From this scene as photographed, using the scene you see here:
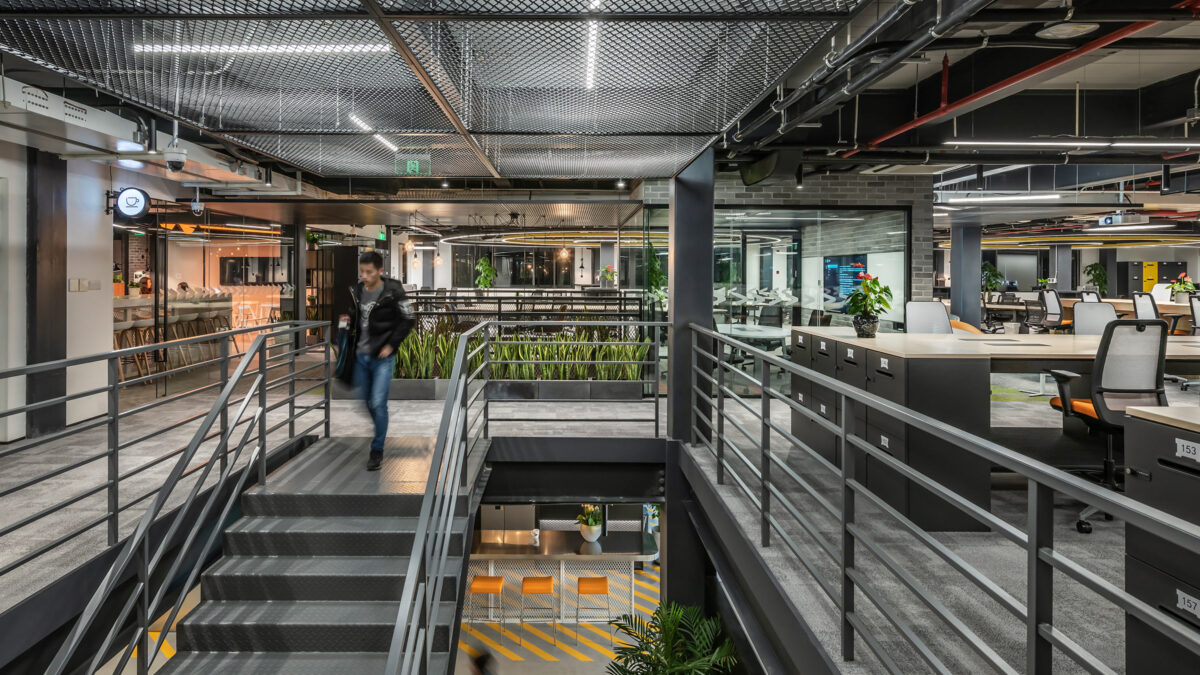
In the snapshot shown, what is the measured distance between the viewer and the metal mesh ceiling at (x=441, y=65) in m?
2.51

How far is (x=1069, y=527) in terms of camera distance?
344 centimetres

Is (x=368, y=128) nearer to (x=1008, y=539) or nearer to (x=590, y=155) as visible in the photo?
(x=590, y=155)

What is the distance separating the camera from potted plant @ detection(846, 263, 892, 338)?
4223mm

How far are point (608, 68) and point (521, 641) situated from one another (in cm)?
779

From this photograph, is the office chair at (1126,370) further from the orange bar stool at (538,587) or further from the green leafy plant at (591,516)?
the green leafy plant at (591,516)

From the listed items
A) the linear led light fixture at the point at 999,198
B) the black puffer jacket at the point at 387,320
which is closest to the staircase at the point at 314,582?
the black puffer jacket at the point at 387,320

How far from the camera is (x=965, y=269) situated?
14.0 m

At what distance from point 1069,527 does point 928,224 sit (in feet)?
17.2

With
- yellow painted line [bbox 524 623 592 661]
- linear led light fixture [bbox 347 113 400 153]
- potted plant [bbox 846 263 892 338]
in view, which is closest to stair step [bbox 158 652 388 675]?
linear led light fixture [bbox 347 113 400 153]

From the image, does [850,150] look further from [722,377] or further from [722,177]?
[722,377]

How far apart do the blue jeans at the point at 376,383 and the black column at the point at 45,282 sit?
318 cm

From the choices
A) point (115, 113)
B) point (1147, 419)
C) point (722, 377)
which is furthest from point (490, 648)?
point (1147, 419)

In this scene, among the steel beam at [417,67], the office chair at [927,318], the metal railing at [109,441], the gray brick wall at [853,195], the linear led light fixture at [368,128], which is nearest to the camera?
the steel beam at [417,67]

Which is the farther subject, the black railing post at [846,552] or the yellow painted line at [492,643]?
the yellow painted line at [492,643]
